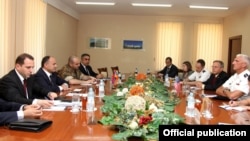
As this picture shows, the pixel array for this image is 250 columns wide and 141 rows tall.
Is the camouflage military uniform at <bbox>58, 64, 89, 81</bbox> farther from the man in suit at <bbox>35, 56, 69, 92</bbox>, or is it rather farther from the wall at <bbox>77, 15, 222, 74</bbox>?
the wall at <bbox>77, 15, 222, 74</bbox>

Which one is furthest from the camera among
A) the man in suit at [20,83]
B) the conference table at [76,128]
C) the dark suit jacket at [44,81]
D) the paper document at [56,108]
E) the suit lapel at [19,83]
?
the dark suit jacket at [44,81]

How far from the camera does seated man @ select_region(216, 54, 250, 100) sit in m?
3.46

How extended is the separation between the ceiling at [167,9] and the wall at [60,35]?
441 millimetres

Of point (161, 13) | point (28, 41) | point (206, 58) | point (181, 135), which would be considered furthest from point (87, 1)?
point (181, 135)

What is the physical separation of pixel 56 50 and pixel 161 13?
12.0 feet

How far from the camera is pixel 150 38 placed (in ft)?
31.8

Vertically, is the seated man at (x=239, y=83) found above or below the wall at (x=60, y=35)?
below

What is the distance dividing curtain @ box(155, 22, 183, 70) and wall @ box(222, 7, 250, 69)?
148cm

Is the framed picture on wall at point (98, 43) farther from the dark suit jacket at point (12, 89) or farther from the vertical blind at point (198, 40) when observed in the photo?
the dark suit jacket at point (12, 89)

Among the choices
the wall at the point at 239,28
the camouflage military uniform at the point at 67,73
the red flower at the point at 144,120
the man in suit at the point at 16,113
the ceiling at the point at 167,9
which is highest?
the ceiling at the point at 167,9

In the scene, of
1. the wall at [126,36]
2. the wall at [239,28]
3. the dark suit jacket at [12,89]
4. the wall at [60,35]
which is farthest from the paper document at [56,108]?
the wall at [126,36]

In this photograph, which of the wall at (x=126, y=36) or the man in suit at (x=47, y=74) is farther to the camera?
the wall at (x=126, y=36)

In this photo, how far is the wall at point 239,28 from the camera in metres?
7.43

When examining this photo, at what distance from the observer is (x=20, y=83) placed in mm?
3008
